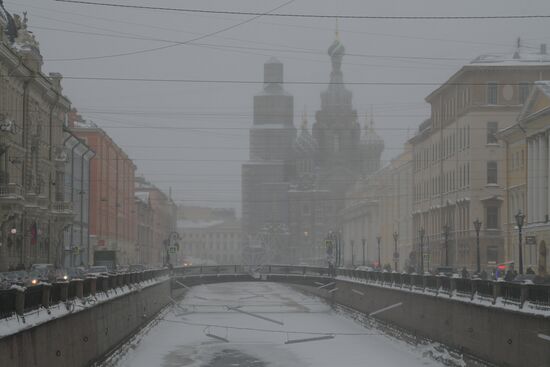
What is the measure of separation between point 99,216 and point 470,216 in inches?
1539

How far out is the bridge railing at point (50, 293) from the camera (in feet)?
86.3

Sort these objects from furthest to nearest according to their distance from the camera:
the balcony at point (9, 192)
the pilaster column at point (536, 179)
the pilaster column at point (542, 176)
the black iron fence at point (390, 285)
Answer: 1. the pilaster column at point (536, 179)
2. the pilaster column at point (542, 176)
3. the balcony at point (9, 192)
4. the black iron fence at point (390, 285)

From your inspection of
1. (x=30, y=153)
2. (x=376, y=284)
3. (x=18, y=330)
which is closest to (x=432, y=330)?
(x=376, y=284)

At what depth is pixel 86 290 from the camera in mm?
40875

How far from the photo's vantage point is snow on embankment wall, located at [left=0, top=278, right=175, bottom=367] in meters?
26.3

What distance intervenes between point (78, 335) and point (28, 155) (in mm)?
43546

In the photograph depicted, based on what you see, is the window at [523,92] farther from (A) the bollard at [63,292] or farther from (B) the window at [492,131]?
(A) the bollard at [63,292]

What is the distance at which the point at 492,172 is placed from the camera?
356ft

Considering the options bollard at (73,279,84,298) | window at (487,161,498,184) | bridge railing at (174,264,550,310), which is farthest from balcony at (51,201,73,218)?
bollard at (73,279,84,298)

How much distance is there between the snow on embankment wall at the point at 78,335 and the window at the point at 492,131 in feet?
176

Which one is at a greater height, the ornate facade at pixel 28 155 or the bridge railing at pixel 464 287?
the ornate facade at pixel 28 155

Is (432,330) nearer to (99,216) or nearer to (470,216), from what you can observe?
(470,216)

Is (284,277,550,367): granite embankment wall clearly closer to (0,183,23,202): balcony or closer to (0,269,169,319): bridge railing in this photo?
(0,269,169,319): bridge railing

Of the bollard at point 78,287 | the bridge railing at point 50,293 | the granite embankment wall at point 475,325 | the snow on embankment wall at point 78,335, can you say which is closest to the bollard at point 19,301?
the bridge railing at point 50,293
